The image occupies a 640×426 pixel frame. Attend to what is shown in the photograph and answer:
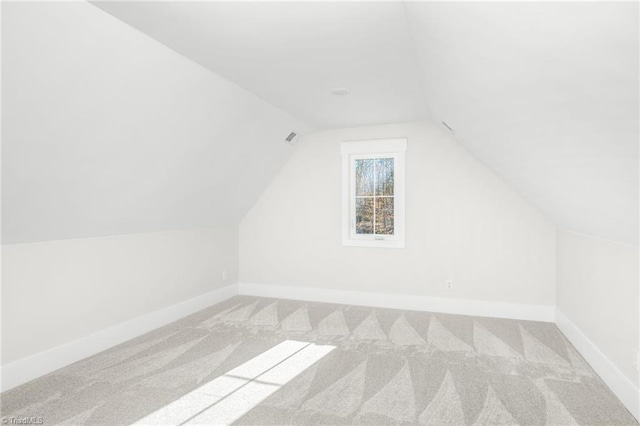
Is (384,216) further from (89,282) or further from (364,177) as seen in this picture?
(89,282)

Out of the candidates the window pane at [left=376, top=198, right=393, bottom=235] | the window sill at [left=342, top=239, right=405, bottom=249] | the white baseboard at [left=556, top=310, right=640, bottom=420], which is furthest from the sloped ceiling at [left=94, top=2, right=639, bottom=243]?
the window sill at [left=342, top=239, right=405, bottom=249]

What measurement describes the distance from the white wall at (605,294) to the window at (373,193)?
1.95 m

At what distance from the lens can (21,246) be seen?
295 centimetres

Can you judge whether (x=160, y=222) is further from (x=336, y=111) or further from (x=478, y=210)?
(x=478, y=210)

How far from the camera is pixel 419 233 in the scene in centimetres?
498

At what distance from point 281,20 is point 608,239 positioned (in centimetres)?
292

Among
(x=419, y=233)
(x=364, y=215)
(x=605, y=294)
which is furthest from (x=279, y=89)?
(x=605, y=294)

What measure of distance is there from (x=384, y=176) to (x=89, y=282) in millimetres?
3655

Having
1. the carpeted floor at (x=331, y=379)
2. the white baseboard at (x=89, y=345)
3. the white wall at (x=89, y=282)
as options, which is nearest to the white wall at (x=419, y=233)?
the carpeted floor at (x=331, y=379)

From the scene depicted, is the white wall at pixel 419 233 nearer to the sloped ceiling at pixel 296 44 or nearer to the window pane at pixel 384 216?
the window pane at pixel 384 216

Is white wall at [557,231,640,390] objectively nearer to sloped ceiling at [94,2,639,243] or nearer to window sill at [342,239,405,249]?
sloped ceiling at [94,2,639,243]

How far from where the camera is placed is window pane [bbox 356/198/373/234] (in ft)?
17.3

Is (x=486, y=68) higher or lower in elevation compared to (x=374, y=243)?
higher

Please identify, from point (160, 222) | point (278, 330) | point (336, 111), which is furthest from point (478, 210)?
point (160, 222)
